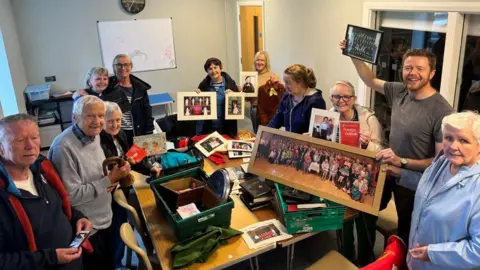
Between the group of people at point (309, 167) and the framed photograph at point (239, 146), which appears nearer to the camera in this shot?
the group of people at point (309, 167)

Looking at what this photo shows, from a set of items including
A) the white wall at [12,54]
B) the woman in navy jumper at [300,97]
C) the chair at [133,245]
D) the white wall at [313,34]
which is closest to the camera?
the chair at [133,245]

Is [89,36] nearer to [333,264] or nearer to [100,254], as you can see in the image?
[100,254]

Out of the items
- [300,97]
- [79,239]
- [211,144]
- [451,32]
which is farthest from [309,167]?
[451,32]

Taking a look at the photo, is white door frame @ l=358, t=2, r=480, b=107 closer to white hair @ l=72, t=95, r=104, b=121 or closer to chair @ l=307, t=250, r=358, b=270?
chair @ l=307, t=250, r=358, b=270

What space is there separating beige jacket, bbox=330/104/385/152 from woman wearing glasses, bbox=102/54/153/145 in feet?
6.93

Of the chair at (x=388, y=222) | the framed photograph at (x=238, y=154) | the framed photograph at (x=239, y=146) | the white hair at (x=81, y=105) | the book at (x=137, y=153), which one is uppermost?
the white hair at (x=81, y=105)

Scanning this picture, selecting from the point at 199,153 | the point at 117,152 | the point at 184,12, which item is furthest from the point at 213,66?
the point at 184,12

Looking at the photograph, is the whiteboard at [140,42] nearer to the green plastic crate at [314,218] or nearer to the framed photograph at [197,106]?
the framed photograph at [197,106]

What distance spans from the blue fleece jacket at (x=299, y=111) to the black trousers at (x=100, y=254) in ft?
5.40

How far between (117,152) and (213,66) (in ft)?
5.36

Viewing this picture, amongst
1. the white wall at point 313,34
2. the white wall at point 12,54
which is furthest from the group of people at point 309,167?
the white wall at point 12,54

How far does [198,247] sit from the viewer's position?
1.97 m

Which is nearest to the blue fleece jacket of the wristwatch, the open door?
the wristwatch

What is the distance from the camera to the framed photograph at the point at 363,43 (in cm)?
254
